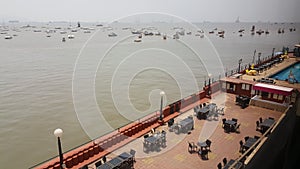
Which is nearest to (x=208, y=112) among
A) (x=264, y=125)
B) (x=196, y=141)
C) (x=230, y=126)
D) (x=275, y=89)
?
(x=230, y=126)

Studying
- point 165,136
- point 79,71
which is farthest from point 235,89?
point 79,71

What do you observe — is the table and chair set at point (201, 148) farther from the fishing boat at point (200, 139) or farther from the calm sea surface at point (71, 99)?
the calm sea surface at point (71, 99)

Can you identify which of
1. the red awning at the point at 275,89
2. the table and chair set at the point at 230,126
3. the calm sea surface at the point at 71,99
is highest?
the red awning at the point at 275,89

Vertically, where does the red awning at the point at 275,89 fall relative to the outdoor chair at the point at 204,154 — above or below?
above

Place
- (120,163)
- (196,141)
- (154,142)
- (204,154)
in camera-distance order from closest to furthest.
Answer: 1. (120,163)
2. (204,154)
3. (154,142)
4. (196,141)

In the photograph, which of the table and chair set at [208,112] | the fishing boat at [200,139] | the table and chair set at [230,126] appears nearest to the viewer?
the fishing boat at [200,139]

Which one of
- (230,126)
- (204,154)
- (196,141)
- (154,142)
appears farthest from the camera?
(230,126)

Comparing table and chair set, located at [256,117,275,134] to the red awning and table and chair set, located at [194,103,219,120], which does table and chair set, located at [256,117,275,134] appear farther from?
the red awning

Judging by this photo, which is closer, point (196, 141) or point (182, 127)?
point (196, 141)

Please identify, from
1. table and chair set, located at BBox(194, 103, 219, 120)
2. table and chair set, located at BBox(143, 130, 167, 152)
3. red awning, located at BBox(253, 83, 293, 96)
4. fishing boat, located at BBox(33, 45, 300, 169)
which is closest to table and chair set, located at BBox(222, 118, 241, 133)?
fishing boat, located at BBox(33, 45, 300, 169)

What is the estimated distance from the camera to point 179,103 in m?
17.6

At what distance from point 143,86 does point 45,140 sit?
16289 mm

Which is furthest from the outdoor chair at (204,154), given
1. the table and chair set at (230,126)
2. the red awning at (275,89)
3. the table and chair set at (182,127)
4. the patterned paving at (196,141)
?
the red awning at (275,89)

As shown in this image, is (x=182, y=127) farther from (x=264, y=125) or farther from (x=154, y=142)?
(x=264, y=125)
